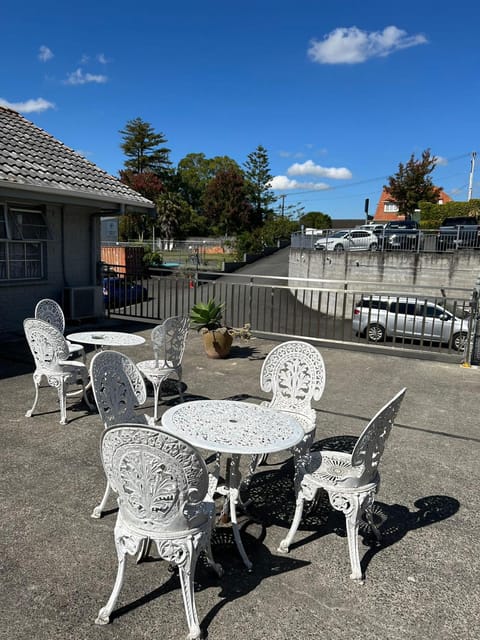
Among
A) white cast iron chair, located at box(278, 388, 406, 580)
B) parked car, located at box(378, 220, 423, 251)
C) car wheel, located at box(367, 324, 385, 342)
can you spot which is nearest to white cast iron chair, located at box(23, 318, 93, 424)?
white cast iron chair, located at box(278, 388, 406, 580)

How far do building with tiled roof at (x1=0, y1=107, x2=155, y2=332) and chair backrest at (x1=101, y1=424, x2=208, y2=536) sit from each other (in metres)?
6.65

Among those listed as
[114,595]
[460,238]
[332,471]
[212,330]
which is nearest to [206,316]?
[212,330]

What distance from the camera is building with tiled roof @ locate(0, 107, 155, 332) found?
26.9ft

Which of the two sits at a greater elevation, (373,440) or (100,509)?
(373,440)

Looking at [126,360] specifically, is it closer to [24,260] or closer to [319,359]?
[319,359]

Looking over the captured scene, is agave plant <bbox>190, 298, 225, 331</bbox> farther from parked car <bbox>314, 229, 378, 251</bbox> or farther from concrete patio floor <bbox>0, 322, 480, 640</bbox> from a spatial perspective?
parked car <bbox>314, 229, 378, 251</bbox>

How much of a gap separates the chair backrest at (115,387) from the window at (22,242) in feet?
20.5

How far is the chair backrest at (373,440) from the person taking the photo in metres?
2.43

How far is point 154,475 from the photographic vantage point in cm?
194

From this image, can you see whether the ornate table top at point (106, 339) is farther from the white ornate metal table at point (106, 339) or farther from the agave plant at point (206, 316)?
the agave plant at point (206, 316)

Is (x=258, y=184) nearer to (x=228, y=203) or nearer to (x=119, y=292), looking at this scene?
(x=228, y=203)

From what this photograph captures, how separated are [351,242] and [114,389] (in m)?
22.4

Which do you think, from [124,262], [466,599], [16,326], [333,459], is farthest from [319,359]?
[124,262]

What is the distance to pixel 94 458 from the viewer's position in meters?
3.72
